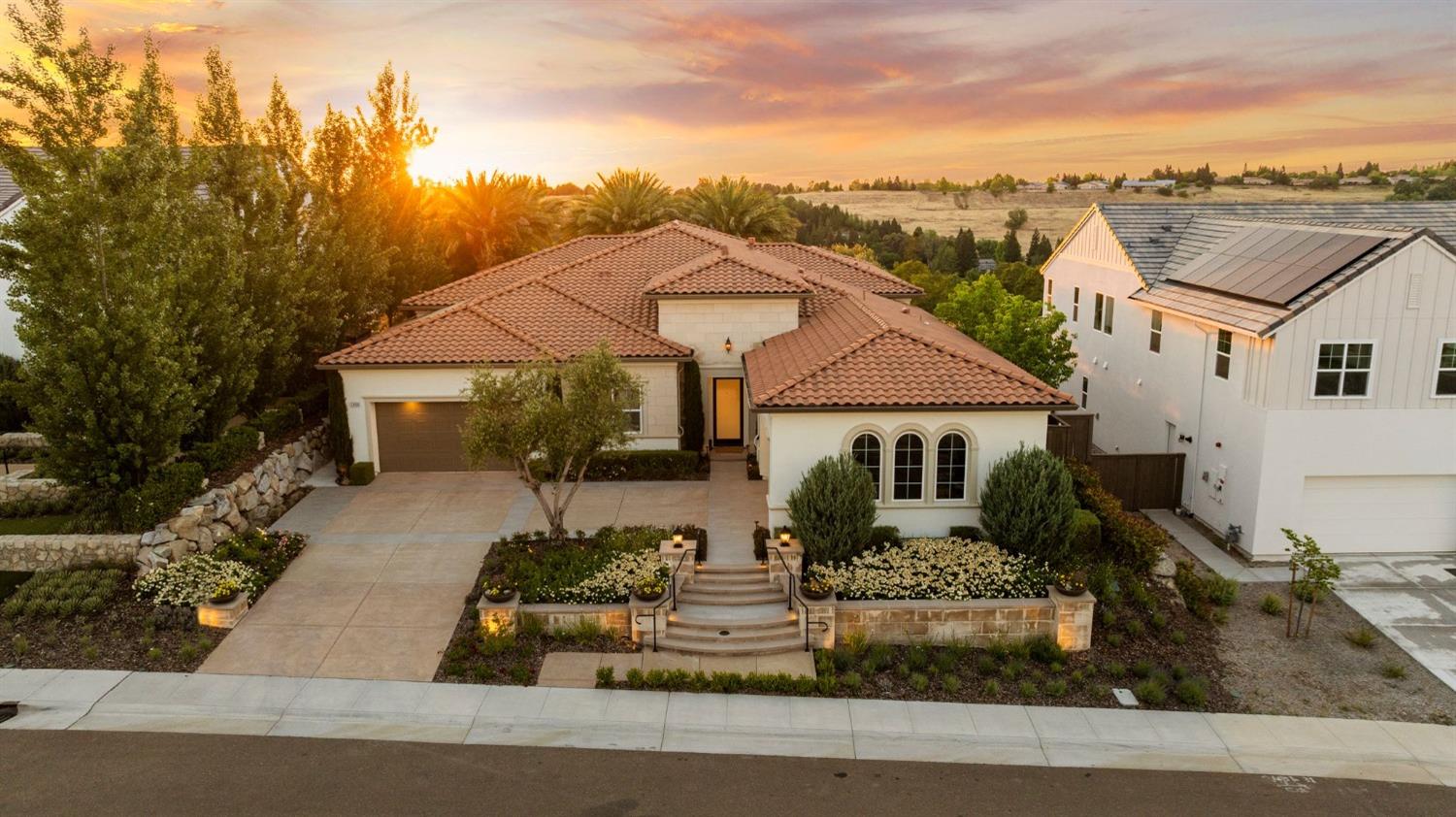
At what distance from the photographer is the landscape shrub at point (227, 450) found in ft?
66.9

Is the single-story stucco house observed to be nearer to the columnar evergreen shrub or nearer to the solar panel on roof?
the columnar evergreen shrub

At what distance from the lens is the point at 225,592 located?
1705 centimetres

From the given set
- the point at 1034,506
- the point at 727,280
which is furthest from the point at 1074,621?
the point at 727,280

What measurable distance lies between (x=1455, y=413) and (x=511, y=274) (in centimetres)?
2729

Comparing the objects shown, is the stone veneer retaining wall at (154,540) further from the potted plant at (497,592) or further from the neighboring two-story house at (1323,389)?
the neighboring two-story house at (1323,389)

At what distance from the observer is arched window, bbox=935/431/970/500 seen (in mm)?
19047

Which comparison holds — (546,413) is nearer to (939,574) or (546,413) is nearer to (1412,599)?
(939,574)

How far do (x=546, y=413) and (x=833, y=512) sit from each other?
597 cm

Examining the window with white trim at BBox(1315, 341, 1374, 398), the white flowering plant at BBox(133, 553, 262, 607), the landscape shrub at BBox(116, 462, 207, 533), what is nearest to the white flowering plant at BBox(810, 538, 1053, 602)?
the window with white trim at BBox(1315, 341, 1374, 398)

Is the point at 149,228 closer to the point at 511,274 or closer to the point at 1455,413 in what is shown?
the point at 511,274

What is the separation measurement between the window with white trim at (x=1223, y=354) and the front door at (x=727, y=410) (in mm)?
12239

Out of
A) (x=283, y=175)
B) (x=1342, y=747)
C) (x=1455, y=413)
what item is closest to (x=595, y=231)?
(x=283, y=175)

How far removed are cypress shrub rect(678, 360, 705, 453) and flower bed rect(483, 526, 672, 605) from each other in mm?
5045

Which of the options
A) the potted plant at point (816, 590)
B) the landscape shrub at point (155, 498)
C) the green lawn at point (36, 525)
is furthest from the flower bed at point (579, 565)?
the green lawn at point (36, 525)
